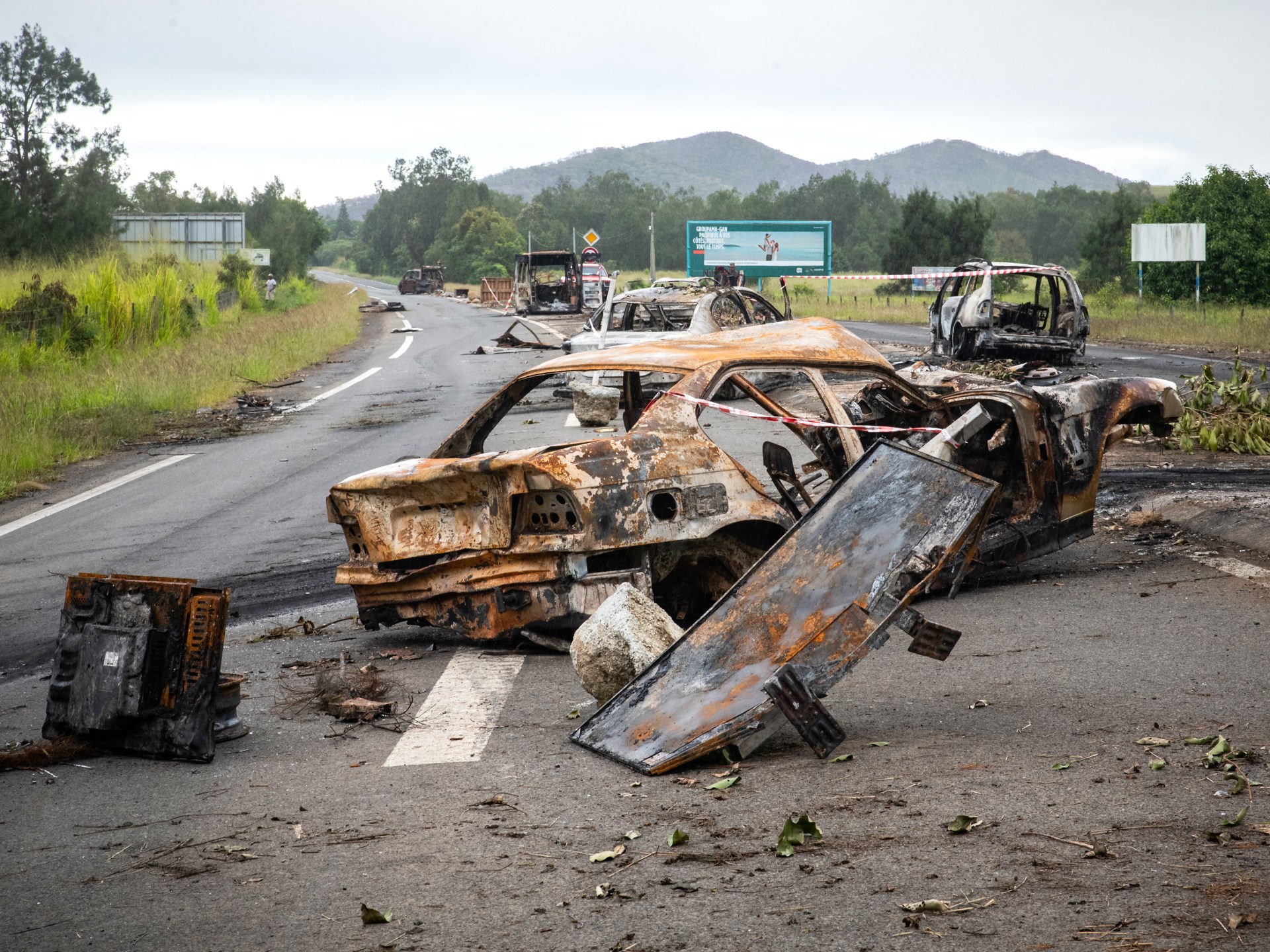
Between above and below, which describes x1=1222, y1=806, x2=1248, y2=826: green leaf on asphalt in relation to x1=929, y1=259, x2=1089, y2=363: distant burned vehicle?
below

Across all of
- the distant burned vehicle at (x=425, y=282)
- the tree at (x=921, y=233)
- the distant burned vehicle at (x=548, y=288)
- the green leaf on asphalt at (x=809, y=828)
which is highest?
the tree at (x=921, y=233)

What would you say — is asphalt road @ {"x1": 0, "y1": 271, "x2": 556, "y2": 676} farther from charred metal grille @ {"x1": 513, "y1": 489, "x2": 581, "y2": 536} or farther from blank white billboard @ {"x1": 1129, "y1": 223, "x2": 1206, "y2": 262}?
blank white billboard @ {"x1": 1129, "y1": 223, "x2": 1206, "y2": 262}

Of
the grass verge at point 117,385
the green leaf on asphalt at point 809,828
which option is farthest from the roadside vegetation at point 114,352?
the green leaf on asphalt at point 809,828

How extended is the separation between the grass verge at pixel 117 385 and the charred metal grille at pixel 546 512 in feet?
26.5

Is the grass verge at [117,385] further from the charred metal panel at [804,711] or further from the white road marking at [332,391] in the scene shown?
the charred metal panel at [804,711]

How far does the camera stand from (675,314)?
17.4 metres

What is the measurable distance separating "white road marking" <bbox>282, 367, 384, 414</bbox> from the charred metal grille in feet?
42.3

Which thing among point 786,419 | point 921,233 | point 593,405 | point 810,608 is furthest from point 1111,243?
point 810,608

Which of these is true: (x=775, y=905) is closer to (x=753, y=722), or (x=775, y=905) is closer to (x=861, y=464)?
(x=753, y=722)

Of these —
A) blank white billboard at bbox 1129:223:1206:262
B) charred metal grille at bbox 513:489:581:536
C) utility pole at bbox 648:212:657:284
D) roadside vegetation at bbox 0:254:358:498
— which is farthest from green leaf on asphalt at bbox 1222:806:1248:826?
blank white billboard at bbox 1129:223:1206:262

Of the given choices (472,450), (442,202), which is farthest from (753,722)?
(442,202)

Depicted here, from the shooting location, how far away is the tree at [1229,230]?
3662cm

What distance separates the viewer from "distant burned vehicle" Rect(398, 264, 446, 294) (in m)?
81.6

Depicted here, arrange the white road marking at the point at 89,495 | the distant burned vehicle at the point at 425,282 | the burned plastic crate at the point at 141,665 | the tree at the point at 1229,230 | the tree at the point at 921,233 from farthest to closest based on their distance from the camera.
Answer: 1. the distant burned vehicle at the point at 425,282
2. the tree at the point at 921,233
3. the tree at the point at 1229,230
4. the white road marking at the point at 89,495
5. the burned plastic crate at the point at 141,665
